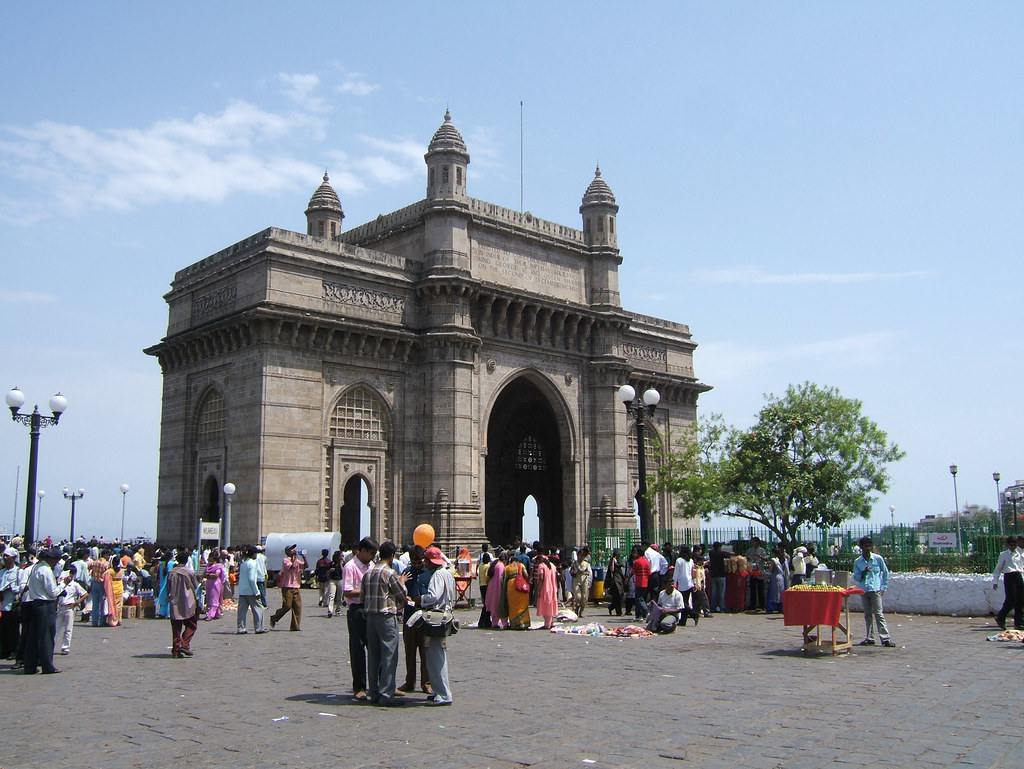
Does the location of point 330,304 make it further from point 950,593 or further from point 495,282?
point 950,593

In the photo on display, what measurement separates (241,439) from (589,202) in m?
17.6

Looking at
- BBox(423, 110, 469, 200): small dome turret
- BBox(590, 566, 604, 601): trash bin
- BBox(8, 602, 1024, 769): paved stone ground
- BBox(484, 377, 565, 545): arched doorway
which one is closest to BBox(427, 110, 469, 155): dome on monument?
BBox(423, 110, 469, 200): small dome turret

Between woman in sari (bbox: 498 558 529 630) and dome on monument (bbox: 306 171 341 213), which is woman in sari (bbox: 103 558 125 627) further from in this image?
dome on monument (bbox: 306 171 341 213)

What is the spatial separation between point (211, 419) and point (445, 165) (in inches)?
464

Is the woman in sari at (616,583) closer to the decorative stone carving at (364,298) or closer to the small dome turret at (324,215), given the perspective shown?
the decorative stone carving at (364,298)

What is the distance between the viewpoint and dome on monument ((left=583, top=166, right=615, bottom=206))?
127 ft

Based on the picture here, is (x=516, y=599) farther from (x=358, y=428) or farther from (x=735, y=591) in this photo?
(x=358, y=428)

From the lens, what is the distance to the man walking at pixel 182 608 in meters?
13.3

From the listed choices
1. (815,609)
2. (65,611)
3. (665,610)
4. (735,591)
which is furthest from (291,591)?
(735,591)

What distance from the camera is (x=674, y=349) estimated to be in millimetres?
43844

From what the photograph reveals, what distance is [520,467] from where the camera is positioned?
1667 inches

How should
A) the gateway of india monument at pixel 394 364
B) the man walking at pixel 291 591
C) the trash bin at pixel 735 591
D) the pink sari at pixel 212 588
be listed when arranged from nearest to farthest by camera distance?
the man walking at pixel 291 591 < the pink sari at pixel 212 588 < the trash bin at pixel 735 591 < the gateway of india monument at pixel 394 364

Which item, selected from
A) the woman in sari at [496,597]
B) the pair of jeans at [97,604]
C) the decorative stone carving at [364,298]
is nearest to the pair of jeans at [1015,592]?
the woman in sari at [496,597]

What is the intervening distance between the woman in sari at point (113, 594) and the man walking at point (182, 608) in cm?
591
